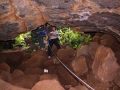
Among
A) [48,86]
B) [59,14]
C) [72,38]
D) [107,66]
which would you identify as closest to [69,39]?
[72,38]

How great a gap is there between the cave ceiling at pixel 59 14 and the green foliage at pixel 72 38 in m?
5.03

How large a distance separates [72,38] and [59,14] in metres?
6.26

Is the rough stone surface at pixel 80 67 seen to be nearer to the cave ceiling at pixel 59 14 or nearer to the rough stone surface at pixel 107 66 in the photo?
the rough stone surface at pixel 107 66

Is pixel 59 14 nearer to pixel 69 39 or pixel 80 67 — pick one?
pixel 80 67

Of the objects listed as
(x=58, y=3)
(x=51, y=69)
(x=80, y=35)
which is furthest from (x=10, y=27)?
(x=80, y=35)

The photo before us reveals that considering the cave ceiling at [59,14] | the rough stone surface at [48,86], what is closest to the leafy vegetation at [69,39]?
the cave ceiling at [59,14]

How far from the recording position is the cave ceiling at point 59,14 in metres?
3.60

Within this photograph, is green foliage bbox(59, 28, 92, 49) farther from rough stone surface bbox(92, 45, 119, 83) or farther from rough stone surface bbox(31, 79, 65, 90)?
rough stone surface bbox(31, 79, 65, 90)

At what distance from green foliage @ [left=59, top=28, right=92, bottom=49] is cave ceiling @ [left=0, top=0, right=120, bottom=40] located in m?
5.03

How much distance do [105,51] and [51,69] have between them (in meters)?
2.20

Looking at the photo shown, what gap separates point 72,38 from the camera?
10305mm

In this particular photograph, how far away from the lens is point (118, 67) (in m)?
4.04

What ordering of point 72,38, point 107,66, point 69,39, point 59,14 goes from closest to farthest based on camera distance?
point 107,66 < point 59,14 < point 72,38 < point 69,39

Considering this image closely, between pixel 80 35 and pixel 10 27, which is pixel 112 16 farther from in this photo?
pixel 80 35
